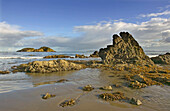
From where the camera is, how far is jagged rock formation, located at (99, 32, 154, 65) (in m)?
22.5

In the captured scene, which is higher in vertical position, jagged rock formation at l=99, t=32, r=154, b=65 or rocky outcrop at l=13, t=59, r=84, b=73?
jagged rock formation at l=99, t=32, r=154, b=65

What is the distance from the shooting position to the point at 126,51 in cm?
2380

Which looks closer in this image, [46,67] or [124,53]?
[46,67]

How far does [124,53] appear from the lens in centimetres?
2359

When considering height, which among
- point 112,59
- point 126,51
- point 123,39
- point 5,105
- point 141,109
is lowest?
point 141,109

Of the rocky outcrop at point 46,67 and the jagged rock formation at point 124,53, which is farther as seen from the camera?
the jagged rock formation at point 124,53

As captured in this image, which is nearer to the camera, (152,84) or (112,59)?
(152,84)

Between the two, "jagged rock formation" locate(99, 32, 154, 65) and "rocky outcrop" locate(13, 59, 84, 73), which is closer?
Result: "rocky outcrop" locate(13, 59, 84, 73)

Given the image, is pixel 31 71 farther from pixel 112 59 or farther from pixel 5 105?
pixel 112 59

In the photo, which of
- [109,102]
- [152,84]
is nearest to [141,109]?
[109,102]

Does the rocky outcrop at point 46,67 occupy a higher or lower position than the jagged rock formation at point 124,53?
lower

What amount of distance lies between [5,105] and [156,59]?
103ft

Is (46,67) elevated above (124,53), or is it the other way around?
(124,53)

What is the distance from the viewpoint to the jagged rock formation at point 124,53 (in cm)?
2253
